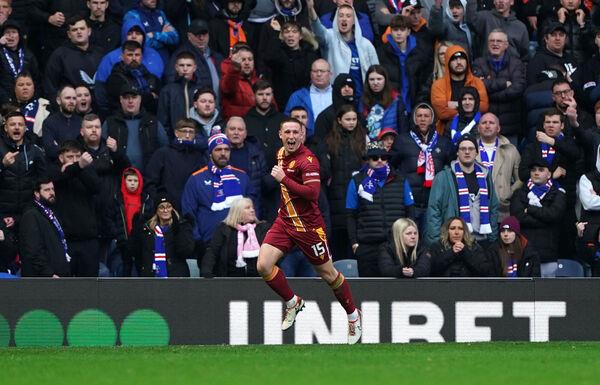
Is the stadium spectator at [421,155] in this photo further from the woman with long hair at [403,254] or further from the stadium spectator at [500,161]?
the woman with long hair at [403,254]

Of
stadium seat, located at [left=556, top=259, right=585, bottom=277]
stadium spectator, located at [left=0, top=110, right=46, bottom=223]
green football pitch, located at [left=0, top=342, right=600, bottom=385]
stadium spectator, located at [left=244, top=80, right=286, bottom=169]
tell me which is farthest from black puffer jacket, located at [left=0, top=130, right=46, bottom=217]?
stadium seat, located at [left=556, top=259, right=585, bottom=277]

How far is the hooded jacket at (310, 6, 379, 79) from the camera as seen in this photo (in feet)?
59.1

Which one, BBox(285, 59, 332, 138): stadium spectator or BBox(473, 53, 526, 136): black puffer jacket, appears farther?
BBox(473, 53, 526, 136): black puffer jacket

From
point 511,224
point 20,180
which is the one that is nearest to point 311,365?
point 511,224

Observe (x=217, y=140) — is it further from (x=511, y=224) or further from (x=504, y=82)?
(x=504, y=82)

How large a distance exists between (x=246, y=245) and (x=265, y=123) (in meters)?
2.33

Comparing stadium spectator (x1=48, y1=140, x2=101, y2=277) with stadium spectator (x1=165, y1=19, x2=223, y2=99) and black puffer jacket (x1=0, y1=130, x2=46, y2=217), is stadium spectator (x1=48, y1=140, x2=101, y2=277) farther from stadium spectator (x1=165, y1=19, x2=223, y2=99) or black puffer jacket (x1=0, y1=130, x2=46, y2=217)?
stadium spectator (x1=165, y1=19, x2=223, y2=99)

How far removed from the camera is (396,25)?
18.1m

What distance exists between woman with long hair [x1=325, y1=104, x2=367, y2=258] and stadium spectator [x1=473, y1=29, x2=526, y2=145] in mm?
2127

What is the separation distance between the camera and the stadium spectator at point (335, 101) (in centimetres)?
1705

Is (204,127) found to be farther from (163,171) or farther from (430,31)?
(430,31)

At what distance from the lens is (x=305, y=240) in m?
12.9

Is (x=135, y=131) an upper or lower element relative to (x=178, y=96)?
lower

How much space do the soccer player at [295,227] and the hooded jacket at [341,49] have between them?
17.1ft
